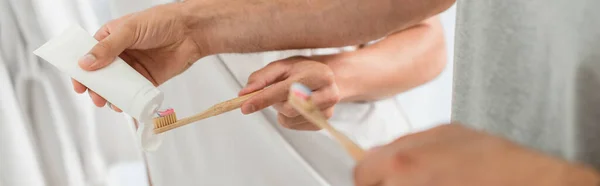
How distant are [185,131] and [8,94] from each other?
10.9 inches

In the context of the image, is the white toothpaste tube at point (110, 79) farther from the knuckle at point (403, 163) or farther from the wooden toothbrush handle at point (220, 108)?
the knuckle at point (403, 163)

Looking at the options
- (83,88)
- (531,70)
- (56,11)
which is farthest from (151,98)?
(56,11)

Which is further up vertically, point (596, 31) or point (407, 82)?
point (596, 31)

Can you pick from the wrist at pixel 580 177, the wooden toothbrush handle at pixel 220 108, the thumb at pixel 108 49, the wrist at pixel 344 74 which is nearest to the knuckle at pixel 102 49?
the thumb at pixel 108 49

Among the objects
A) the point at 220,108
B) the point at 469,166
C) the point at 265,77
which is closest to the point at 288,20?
the point at 265,77

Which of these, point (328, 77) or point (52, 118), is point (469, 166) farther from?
point (52, 118)

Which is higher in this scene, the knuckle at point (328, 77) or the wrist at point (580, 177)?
the wrist at point (580, 177)

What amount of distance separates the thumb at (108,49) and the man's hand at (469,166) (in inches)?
14.3

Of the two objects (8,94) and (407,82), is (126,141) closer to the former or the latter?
(8,94)

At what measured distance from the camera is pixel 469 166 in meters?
0.32

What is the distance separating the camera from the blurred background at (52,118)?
94 centimetres

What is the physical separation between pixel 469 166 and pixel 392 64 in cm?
70

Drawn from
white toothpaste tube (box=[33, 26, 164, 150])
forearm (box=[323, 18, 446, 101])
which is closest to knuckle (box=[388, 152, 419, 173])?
white toothpaste tube (box=[33, 26, 164, 150])

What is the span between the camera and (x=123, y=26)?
680 mm
